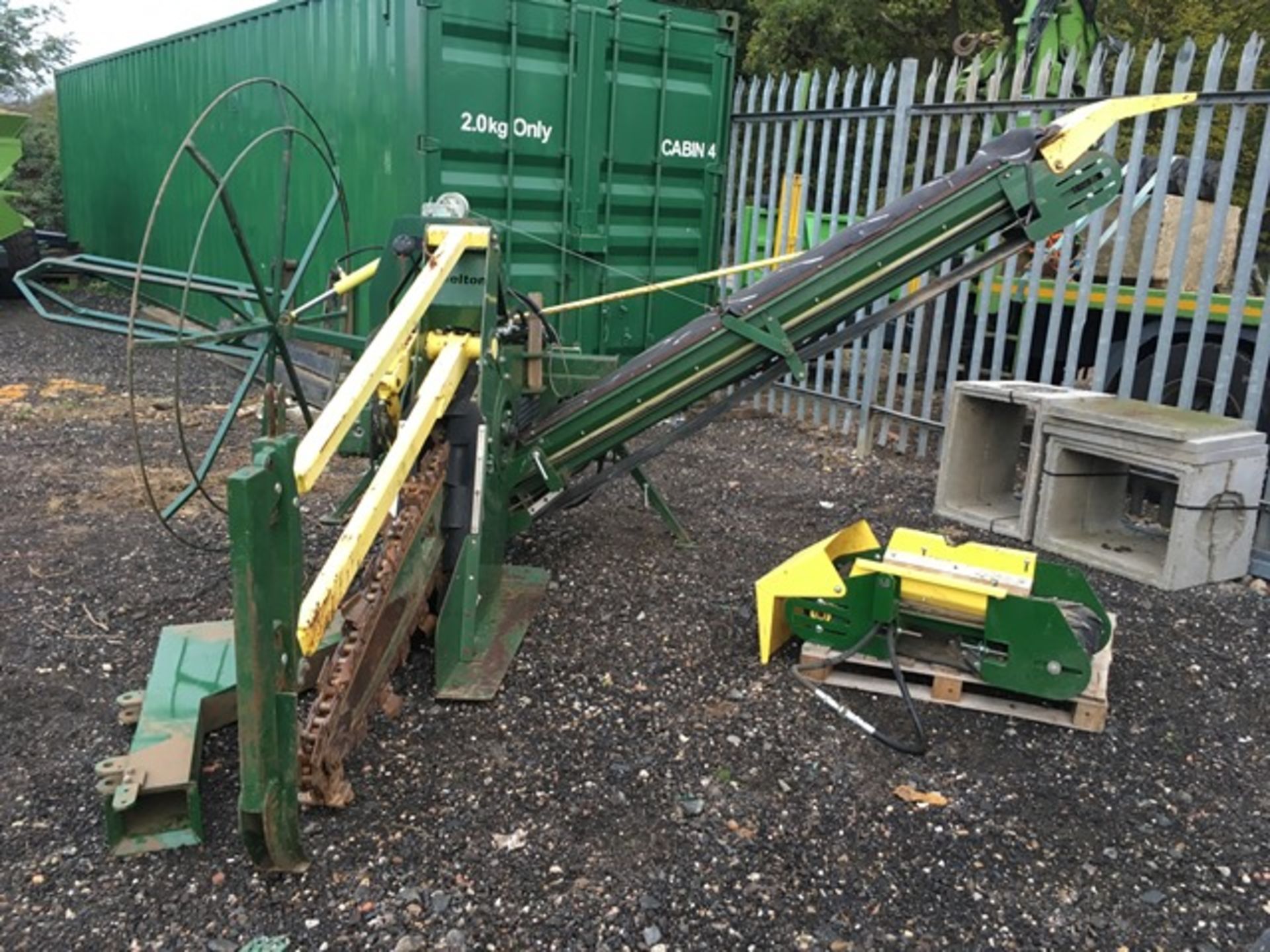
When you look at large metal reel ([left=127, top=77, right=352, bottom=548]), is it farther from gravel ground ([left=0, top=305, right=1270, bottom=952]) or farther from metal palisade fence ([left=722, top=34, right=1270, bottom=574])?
metal palisade fence ([left=722, top=34, right=1270, bottom=574])

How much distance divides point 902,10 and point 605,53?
12901 mm

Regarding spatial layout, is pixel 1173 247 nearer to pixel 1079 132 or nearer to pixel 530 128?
pixel 1079 132

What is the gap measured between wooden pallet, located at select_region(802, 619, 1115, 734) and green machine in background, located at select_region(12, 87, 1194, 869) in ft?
0.64

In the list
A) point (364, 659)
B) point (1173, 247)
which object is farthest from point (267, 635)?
point (1173, 247)

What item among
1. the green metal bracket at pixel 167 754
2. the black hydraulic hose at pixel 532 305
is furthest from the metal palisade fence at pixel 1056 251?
the green metal bracket at pixel 167 754

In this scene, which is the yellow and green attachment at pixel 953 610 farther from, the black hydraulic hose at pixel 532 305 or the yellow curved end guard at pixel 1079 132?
the yellow curved end guard at pixel 1079 132

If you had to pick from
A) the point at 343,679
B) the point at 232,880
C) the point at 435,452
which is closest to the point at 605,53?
the point at 435,452

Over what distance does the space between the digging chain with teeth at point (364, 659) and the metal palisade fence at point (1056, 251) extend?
3.16m

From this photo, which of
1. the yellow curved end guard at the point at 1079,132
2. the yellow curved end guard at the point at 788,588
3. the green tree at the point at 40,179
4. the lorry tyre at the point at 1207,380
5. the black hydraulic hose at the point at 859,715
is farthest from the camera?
the green tree at the point at 40,179

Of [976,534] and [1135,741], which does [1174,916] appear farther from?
[976,534]

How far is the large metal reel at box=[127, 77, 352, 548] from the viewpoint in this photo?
337 centimetres

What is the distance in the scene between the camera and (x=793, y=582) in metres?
3.56

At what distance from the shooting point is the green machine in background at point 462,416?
253 centimetres

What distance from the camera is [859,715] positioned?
3369 millimetres
